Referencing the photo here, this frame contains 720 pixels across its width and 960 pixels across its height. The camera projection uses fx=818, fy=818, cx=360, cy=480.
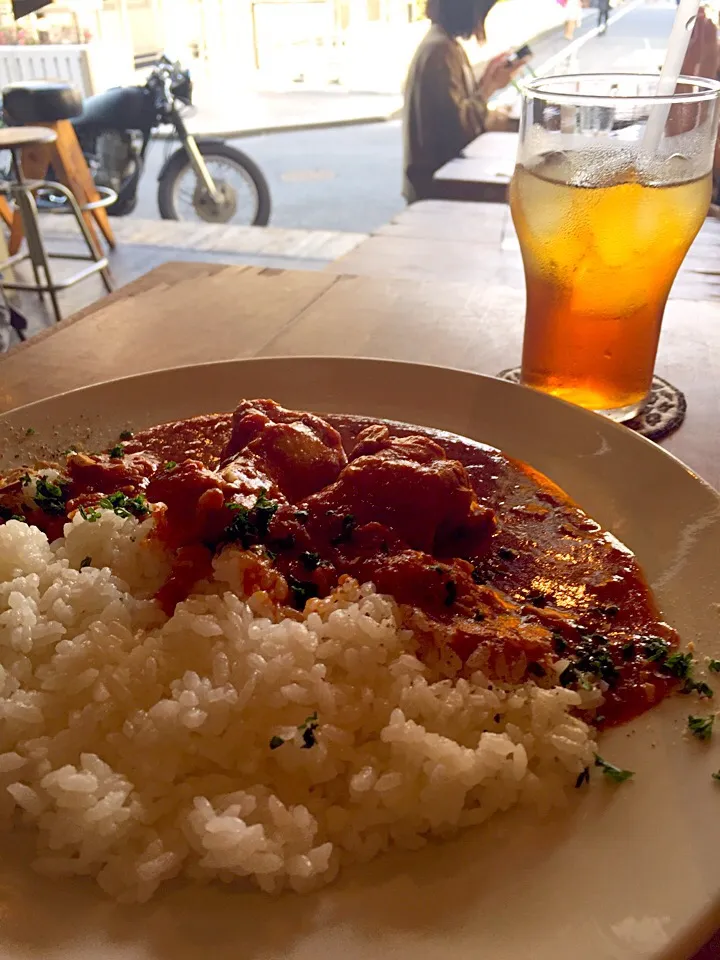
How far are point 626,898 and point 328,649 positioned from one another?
0.62 meters

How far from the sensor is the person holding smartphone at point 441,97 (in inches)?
289

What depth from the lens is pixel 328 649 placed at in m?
1.43

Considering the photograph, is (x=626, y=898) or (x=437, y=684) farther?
(x=437, y=684)

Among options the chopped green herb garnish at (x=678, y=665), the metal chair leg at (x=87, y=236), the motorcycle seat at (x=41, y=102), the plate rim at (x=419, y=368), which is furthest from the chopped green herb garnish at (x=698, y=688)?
the motorcycle seat at (x=41, y=102)

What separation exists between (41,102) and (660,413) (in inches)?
315

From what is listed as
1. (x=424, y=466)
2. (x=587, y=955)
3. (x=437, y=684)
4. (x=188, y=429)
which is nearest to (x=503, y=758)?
(x=437, y=684)

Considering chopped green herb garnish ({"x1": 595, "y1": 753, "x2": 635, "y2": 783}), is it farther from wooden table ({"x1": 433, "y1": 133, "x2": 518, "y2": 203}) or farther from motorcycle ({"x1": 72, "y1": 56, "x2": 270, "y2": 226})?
motorcycle ({"x1": 72, "y1": 56, "x2": 270, "y2": 226})

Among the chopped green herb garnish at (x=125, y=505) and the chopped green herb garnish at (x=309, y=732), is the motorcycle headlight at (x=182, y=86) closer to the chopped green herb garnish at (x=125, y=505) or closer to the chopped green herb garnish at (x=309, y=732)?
the chopped green herb garnish at (x=125, y=505)

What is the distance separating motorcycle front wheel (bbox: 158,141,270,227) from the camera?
1006cm

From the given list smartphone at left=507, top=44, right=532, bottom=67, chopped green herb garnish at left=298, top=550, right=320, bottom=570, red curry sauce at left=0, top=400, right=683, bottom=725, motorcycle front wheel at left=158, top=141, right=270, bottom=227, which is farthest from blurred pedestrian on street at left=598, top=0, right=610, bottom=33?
chopped green herb garnish at left=298, top=550, right=320, bottom=570

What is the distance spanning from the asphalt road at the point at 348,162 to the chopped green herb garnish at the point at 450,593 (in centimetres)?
888

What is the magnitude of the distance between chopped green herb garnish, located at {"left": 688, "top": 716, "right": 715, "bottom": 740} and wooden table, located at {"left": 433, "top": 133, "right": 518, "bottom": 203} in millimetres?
4585

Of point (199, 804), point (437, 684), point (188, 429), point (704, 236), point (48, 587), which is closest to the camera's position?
point (199, 804)

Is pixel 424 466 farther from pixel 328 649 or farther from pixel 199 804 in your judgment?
pixel 199 804
